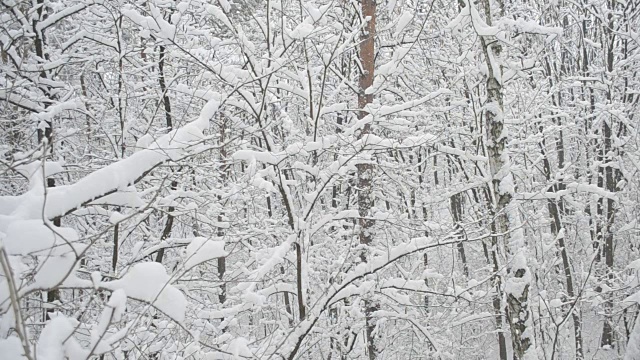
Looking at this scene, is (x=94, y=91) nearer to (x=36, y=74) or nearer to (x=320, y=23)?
(x=36, y=74)

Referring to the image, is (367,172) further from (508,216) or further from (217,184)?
(217,184)

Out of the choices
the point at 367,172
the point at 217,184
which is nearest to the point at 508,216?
the point at 367,172

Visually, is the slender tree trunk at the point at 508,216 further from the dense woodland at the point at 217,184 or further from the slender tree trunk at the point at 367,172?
the slender tree trunk at the point at 367,172

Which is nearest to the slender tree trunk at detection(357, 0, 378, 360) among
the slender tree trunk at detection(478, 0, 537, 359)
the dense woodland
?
the dense woodland

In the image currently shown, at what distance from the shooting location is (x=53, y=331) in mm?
1517

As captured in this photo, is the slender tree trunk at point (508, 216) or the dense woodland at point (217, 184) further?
→ the slender tree trunk at point (508, 216)

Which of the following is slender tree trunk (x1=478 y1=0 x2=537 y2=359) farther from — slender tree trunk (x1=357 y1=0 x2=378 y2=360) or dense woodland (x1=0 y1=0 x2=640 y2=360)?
slender tree trunk (x1=357 y1=0 x2=378 y2=360)

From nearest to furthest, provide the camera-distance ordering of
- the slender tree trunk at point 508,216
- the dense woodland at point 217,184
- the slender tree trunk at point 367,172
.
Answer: the dense woodland at point 217,184 → the slender tree trunk at point 508,216 → the slender tree trunk at point 367,172

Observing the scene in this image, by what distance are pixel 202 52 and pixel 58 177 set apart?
82.7 inches

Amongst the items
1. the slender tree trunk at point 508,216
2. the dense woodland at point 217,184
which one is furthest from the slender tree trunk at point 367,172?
the slender tree trunk at point 508,216

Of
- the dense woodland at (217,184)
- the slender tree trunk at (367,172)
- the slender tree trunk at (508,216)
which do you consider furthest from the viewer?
the slender tree trunk at (367,172)

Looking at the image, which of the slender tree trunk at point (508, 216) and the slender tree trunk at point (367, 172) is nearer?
the slender tree trunk at point (508, 216)

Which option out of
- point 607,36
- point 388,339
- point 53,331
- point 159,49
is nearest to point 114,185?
point 53,331

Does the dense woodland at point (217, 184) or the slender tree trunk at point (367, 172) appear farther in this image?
the slender tree trunk at point (367, 172)
